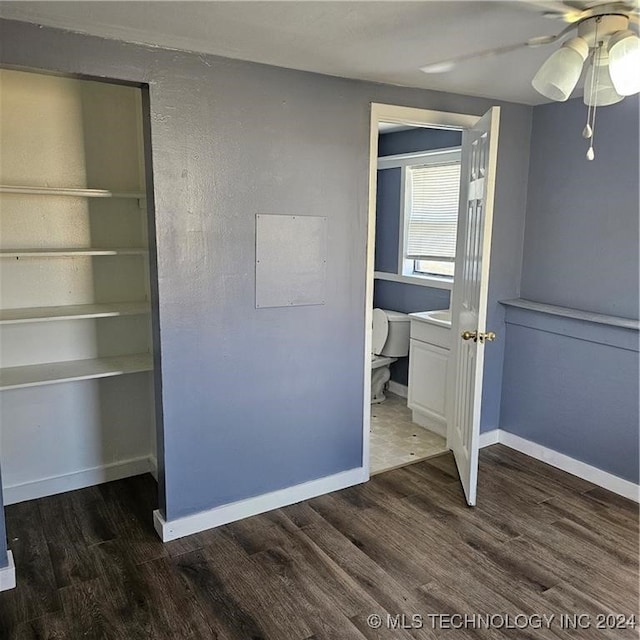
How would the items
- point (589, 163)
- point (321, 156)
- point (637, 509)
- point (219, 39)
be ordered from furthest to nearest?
1. point (589, 163)
2. point (637, 509)
3. point (321, 156)
4. point (219, 39)

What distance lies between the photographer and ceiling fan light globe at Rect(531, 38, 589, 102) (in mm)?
1653

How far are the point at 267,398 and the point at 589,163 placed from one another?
2234 mm

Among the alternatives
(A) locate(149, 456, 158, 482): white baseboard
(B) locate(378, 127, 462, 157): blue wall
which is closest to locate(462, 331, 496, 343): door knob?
(B) locate(378, 127, 462, 157): blue wall

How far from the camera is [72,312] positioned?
270 cm

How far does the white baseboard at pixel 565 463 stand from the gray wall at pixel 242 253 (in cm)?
119

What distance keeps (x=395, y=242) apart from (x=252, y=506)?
263cm

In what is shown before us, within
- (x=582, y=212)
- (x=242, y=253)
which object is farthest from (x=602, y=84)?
(x=242, y=253)

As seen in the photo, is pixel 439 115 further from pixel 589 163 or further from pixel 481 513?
pixel 481 513

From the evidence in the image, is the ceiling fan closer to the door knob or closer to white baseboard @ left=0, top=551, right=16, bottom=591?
the door knob

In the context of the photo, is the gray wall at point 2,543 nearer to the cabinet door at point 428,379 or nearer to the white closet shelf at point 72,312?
the white closet shelf at point 72,312

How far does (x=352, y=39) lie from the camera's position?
210 centimetres

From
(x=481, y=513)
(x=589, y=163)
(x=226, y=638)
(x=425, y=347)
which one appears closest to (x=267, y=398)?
(x=226, y=638)

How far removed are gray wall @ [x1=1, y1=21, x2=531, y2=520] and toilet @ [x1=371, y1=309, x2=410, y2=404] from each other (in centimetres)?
140

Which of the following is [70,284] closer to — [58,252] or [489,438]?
[58,252]
